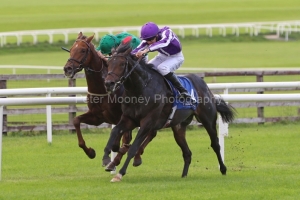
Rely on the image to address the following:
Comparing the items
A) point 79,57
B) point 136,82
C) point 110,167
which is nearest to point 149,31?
point 136,82

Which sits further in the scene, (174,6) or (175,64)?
(174,6)

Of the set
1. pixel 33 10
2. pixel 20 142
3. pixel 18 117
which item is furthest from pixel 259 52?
pixel 33 10

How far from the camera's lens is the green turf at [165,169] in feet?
23.2

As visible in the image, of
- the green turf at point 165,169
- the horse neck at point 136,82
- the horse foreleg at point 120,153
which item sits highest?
the horse neck at point 136,82

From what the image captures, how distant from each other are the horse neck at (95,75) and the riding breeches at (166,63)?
1.96ft

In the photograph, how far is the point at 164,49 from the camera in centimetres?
858

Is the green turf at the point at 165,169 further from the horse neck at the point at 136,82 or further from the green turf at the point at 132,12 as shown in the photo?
the green turf at the point at 132,12

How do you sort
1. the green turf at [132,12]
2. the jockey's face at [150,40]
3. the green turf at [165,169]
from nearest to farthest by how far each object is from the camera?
the green turf at [165,169], the jockey's face at [150,40], the green turf at [132,12]

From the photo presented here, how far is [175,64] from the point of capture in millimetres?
8539

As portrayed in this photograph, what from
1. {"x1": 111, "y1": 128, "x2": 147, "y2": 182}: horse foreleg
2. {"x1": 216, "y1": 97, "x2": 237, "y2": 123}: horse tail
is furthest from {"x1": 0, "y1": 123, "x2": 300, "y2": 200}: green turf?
{"x1": 216, "y1": 97, "x2": 237, "y2": 123}: horse tail

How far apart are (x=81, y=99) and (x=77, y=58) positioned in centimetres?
66

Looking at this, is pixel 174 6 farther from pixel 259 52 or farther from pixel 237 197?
pixel 237 197

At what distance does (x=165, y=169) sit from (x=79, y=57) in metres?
1.85

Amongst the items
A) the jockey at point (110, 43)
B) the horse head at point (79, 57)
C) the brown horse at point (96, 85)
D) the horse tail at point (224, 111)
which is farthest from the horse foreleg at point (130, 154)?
the jockey at point (110, 43)
